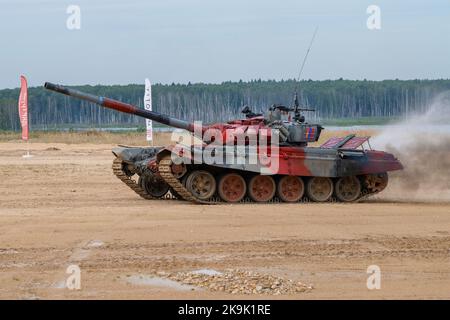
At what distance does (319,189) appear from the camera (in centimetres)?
2198

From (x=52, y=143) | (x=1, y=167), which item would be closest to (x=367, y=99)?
(x=52, y=143)

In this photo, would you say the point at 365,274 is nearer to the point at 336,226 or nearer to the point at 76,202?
the point at 336,226

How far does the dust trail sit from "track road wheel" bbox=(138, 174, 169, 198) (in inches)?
204

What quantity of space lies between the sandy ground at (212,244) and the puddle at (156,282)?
1.4 inches

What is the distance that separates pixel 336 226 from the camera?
17.3m

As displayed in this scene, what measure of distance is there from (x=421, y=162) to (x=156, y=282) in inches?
543

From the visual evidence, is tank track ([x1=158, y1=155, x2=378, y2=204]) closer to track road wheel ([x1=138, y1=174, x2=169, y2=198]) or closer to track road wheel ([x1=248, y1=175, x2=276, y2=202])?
track road wheel ([x1=248, y1=175, x2=276, y2=202])

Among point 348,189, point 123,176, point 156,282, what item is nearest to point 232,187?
point 123,176

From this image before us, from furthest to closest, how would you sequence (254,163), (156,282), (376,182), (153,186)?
(153,186)
(376,182)
(254,163)
(156,282)

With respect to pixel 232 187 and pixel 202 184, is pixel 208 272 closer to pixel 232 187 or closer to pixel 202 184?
pixel 202 184

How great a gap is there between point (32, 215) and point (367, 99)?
68.6m

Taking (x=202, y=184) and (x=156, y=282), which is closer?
(x=156, y=282)

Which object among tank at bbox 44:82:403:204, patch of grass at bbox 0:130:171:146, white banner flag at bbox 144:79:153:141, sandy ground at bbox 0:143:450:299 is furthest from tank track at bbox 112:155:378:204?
patch of grass at bbox 0:130:171:146

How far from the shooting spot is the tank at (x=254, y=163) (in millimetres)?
20734
